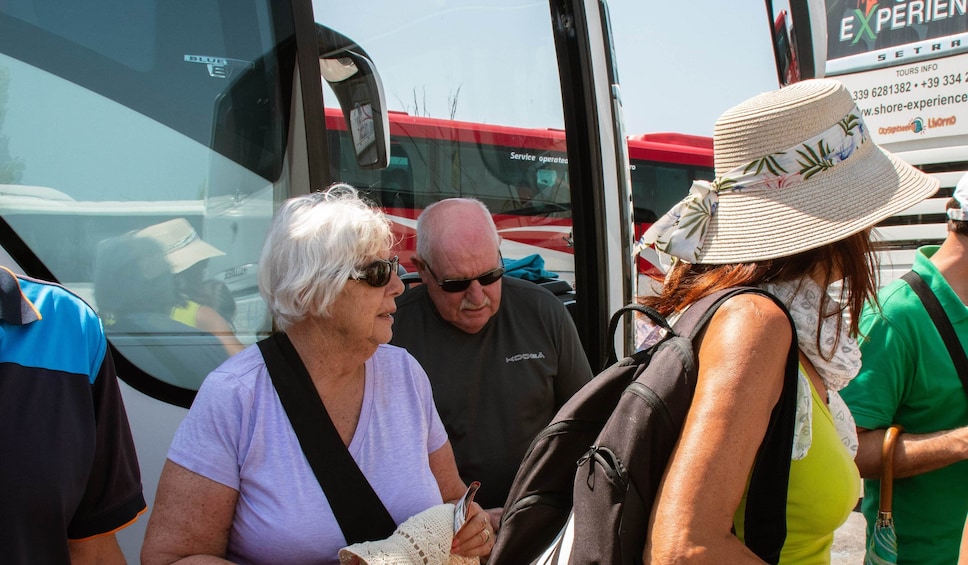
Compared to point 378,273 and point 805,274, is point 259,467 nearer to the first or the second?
point 378,273

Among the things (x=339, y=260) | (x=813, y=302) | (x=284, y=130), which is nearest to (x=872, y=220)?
(x=813, y=302)

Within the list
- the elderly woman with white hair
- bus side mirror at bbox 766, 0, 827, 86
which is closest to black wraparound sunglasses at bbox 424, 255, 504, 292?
the elderly woman with white hair

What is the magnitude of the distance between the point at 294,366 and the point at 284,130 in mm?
970

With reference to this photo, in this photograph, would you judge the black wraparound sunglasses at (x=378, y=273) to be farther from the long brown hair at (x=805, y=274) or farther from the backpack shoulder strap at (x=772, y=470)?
the backpack shoulder strap at (x=772, y=470)

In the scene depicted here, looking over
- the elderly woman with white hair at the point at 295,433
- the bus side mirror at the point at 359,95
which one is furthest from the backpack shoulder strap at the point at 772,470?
the bus side mirror at the point at 359,95

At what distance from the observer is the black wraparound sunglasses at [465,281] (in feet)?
8.77

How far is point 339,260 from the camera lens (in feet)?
6.35

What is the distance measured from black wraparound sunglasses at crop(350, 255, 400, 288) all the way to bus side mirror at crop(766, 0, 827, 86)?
1.64 metres

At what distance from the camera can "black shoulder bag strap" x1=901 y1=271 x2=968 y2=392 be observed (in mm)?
2137

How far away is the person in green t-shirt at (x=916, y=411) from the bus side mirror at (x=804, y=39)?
92cm

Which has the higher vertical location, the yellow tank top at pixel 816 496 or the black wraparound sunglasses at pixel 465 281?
the black wraparound sunglasses at pixel 465 281

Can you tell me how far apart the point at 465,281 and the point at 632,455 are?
5.01ft

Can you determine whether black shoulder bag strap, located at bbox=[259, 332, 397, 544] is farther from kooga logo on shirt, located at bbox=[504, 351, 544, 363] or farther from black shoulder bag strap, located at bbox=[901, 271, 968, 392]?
black shoulder bag strap, located at bbox=[901, 271, 968, 392]

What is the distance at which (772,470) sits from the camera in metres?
1.24
